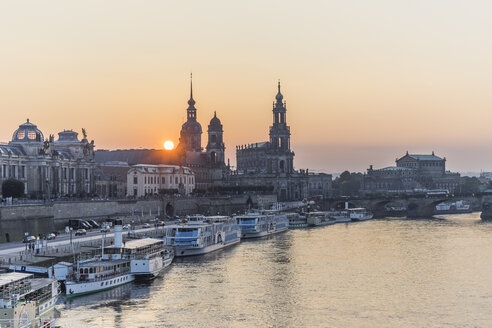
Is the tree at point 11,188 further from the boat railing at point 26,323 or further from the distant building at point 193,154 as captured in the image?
the distant building at point 193,154

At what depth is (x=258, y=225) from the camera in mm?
102688

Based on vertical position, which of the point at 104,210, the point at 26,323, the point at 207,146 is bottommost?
the point at 26,323

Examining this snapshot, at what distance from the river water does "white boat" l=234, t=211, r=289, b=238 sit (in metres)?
15.8

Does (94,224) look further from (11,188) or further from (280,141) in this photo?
(280,141)

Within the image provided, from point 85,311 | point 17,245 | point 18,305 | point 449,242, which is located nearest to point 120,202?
point 17,245

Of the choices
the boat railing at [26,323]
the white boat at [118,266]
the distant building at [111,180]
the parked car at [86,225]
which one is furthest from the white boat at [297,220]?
the boat railing at [26,323]

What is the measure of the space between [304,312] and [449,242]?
4564 centimetres

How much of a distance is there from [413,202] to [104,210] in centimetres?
7967

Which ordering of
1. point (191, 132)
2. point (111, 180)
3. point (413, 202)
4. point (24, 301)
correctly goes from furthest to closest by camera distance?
point (191, 132)
point (413, 202)
point (111, 180)
point (24, 301)

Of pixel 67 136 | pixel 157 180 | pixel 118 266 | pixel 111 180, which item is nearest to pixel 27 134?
pixel 67 136

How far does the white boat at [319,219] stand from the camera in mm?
128625

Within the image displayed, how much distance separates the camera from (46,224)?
271ft

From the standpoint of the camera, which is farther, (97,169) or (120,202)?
(97,169)

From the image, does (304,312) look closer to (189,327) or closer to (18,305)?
(189,327)
